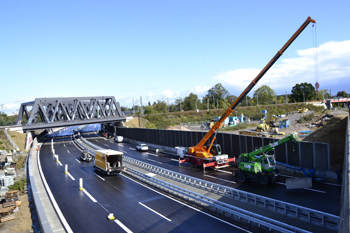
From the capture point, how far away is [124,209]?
57.6 ft

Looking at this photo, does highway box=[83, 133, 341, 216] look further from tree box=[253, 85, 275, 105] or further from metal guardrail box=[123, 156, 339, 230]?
tree box=[253, 85, 275, 105]

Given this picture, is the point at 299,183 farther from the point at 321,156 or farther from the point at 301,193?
the point at 321,156

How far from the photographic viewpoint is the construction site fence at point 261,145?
21.9m

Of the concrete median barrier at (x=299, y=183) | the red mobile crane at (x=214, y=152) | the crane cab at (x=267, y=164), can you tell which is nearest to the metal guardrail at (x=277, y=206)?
the concrete median barrier at (x=299, y=183)

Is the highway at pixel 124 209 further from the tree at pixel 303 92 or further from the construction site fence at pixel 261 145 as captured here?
the tree at pixel 303 92

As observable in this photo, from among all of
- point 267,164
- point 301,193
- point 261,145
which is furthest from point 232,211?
point 261,145

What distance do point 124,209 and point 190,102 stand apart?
136060 mm

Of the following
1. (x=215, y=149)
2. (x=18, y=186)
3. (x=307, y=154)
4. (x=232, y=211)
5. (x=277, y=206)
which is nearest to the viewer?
(x=232, y=211)

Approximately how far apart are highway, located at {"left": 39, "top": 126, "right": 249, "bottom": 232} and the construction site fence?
493 inches

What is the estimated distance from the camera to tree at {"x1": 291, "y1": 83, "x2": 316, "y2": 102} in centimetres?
14400

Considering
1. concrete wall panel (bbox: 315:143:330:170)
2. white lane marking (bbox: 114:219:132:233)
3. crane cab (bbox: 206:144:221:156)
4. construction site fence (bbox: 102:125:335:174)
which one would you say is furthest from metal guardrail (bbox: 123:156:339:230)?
concrete wall panel (bbox: 315:143:330:170)

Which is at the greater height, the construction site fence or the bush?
the construction site fence

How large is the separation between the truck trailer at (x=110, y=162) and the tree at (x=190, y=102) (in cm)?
12424

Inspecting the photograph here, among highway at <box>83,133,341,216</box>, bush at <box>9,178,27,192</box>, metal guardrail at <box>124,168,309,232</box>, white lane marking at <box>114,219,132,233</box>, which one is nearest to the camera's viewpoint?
metal guardrail at <box>124,168,309,232</box>
